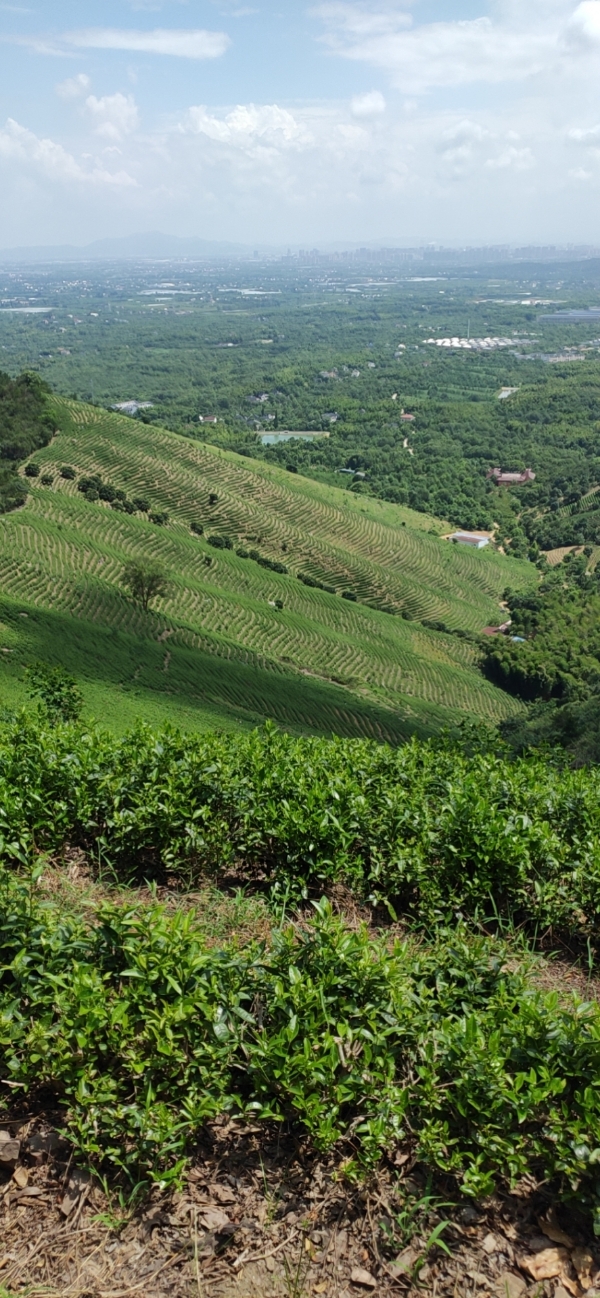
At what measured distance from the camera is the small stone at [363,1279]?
3.03 metres

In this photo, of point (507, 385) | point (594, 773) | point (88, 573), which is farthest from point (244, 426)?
point (594, 773)

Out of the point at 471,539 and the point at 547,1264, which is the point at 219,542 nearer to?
the point at 471,539

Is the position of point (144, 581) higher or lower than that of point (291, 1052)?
lower

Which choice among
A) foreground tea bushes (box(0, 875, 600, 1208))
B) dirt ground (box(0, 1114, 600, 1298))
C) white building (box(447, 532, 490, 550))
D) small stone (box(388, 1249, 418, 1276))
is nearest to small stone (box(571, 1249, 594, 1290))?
dirt ground (box(0, 1114, 600, 1298))

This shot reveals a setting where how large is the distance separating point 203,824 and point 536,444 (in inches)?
5194

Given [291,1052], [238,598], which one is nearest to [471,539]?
[238,598]

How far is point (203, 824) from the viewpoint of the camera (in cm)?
560

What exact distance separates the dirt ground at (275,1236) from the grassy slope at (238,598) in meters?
28.0

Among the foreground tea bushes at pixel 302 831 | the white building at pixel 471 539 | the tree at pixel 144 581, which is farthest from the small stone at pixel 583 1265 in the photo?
the white building at pixel 471 539

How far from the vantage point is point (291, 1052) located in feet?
11.5

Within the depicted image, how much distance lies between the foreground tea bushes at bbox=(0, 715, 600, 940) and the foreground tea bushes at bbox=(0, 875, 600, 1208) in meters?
1.23

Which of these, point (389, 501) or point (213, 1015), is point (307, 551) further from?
point (213, 1015)

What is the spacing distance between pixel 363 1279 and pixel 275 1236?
38cm

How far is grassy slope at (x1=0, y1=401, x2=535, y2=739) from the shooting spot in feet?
143
